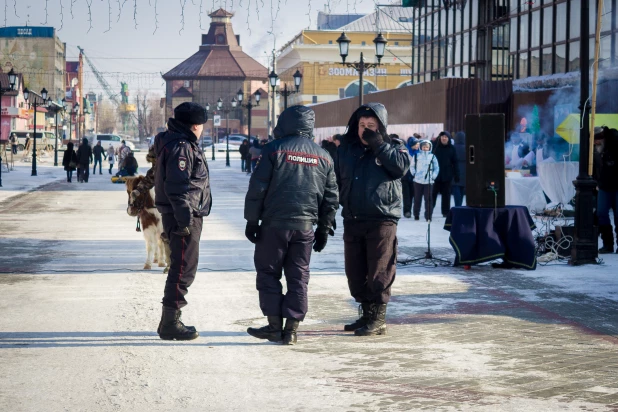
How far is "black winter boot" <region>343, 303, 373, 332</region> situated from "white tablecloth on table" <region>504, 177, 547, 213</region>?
1247 cm

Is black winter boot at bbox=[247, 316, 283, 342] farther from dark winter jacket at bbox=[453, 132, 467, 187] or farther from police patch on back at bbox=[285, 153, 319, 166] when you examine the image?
dark winter jacket at bbox=[453, 132, 467, 187]

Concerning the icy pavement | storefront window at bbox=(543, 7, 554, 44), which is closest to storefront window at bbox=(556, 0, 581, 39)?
storefront window at bbox=(543, 7, 554, 44)

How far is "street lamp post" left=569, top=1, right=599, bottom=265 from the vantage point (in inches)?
511

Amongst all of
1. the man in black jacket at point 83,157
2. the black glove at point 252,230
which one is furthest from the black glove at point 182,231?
the man in black jacket at point 83,157

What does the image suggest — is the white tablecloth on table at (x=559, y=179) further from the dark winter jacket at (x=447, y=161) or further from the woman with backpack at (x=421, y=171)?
the woman with backpack at (x=421, y=171)

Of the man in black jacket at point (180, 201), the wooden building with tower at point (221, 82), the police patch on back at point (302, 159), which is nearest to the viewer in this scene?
the police patch on back at point (302, 159)

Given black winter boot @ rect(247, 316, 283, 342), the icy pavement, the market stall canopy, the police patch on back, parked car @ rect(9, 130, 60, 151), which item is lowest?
the icy pavement

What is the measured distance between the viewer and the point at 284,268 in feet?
24.9

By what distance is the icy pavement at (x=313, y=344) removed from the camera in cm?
599

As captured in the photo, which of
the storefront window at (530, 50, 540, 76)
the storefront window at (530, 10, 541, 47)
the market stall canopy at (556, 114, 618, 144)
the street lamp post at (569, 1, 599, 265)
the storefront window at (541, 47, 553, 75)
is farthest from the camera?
the storefront window at (530, 10, 541, 47)

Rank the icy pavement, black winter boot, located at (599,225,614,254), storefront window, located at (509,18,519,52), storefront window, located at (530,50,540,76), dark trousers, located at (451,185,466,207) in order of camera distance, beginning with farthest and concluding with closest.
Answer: storefront window, located at (509,18,519,52)
storefront window, located at (530,50,540,76)
dark trousers, located at (451,185,466,207)
black winter boot, located at (599,225,614,254)
the icy pavement

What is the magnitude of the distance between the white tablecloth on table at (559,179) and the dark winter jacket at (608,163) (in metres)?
4.69

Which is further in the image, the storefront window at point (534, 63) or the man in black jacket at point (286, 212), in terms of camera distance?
the storefront window at point (534, 63)

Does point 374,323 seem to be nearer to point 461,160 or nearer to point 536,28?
point 461,160
